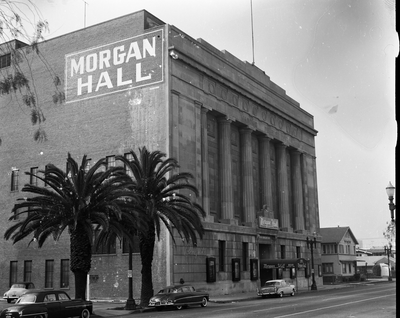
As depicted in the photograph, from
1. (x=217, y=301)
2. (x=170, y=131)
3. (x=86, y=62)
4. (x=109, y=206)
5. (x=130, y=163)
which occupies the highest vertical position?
(x=86, y=62)

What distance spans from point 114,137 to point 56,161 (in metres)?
7.05

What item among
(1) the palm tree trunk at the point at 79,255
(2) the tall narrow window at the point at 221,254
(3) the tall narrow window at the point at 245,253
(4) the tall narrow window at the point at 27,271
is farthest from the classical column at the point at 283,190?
(1) the palm tree trunk at the point at 79,255

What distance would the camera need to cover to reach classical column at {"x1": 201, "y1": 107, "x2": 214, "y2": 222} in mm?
53978

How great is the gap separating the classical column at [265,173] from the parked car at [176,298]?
1124 inches

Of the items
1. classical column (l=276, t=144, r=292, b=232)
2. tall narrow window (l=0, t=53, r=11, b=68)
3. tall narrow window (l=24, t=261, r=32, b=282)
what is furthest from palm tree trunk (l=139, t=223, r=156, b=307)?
classical column (l=276, t=144, r=292, b=232)

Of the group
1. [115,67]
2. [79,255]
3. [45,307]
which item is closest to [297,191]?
[115,67]

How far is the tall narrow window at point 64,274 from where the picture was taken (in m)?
52.6

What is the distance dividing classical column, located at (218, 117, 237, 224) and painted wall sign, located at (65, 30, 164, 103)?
11014 millimetres

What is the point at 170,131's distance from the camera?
50219 mm

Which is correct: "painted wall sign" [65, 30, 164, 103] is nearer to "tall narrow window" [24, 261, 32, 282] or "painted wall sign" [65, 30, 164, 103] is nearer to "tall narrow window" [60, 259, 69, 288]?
"tall narrow window" [60, 259, 69, 288]

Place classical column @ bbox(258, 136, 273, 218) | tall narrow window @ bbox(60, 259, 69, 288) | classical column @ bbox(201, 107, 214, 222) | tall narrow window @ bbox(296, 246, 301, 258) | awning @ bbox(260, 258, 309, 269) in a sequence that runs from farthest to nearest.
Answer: tall narrow window @ bbox(296, 246, 301, 258)
classical column @ bbox(258, 136, 273, 218)
awning @ bbox(260, 258, 309, 269)
classical column @ bbox(201, 107, 214, 222)
tall narrow window @ bbox(60, 259, 69, 288)

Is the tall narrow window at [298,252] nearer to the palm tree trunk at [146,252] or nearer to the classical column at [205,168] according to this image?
the classical column at [205,168]

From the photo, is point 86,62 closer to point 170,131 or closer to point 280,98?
point 170,131

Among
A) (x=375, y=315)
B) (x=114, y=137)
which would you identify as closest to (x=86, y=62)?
(x=114, y=137)
